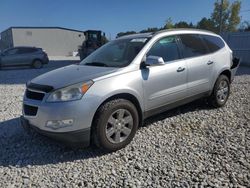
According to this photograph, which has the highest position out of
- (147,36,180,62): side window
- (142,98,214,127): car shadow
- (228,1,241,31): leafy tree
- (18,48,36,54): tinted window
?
(228,1,241,31): leafy tree

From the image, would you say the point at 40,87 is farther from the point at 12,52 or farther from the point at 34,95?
the point at 12,52

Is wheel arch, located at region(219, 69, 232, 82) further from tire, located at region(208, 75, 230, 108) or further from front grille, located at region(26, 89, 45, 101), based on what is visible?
front grille, located at region(26, 89, 45, 101)

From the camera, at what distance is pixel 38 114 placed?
3.34 m

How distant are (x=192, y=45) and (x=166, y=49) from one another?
80 cm

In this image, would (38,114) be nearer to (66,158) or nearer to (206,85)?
(66,158)

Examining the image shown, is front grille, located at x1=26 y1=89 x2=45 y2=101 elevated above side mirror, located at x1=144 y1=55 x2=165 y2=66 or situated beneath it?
situated beneath

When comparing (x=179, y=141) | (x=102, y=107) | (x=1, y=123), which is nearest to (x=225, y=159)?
(x=179, y=141)

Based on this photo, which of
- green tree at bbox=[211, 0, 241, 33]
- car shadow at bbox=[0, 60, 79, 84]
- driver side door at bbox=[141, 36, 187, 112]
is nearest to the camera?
driver side door at bbox=[141, 36, 187, 112]

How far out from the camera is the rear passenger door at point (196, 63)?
4.64m

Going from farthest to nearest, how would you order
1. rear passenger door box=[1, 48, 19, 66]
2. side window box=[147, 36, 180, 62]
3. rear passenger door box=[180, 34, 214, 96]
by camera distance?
rear passenger door box=[1, 48, 19, 66] < rear passenger door box=[180, 34, 214, 96] < side window box=[147, 36, 180, 62]

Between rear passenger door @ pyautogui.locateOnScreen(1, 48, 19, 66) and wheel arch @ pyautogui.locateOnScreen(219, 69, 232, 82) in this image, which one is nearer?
wheel arch @ pyautogui.locateOnScreen(219, 69, 232, 82)

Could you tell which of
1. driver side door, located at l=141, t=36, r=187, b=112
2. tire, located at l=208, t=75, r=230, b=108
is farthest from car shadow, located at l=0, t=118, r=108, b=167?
tire, located at l=208, t=75, r=230, b=108

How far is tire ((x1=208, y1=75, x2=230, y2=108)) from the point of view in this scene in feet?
17.5

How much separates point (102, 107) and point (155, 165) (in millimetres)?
1052
